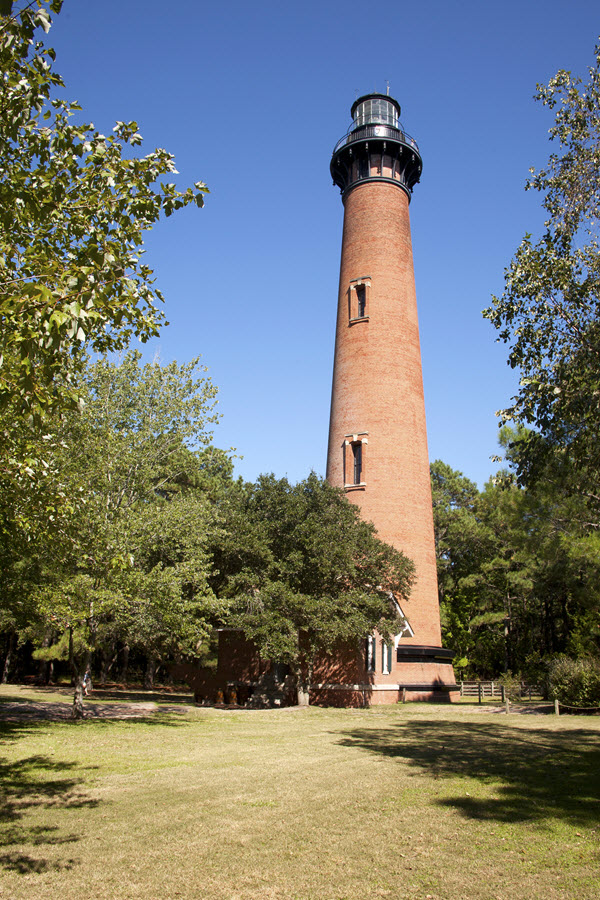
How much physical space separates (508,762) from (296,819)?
5939 mm

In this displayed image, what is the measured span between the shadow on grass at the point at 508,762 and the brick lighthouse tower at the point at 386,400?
879 centimetres

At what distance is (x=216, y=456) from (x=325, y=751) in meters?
17.6

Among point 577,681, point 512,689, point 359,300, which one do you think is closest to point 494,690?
point 512,689

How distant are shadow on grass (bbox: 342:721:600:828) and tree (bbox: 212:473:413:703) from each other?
4.73 metres

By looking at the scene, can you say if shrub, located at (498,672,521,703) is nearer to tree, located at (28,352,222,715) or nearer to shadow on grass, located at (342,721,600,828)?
shadow on grass, located at (342,721,600,828)

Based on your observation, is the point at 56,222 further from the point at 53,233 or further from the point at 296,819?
the point at 296,819

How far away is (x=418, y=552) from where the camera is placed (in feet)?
94.4

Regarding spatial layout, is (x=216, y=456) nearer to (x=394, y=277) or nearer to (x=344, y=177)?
(x=394, y=277)

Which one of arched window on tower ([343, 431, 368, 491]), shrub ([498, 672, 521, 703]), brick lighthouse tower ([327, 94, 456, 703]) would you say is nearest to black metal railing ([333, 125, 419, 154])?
brick lighthouse tower ([327, 94, 456, 703])

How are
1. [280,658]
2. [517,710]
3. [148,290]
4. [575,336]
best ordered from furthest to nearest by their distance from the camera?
[517,710] < [280,658] < [575,336] < [148,290]

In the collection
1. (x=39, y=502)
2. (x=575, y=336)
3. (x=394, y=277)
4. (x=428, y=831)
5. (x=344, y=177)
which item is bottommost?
(x=428, y=831)

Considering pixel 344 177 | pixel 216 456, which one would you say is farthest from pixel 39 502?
pixel 344 177

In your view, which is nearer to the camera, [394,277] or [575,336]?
[575,336]

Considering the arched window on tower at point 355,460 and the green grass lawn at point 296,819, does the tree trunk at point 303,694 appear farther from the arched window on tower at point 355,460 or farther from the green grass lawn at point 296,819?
the green grass lawn at point 296,819
